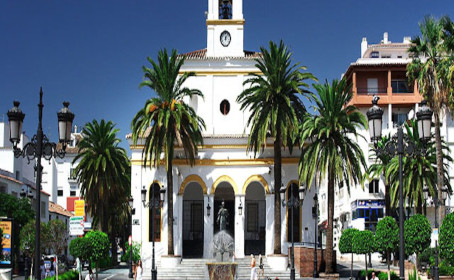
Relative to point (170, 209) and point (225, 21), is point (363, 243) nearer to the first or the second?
point (170, 209)

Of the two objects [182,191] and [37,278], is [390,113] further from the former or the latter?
[37,278]

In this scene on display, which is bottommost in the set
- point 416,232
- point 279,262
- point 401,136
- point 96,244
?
point 279,262

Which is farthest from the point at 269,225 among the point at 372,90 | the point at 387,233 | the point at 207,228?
the point at 372,90

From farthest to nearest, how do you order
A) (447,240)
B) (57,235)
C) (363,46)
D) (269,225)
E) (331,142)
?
(363,46) < (269,225) < (331,142) < (57,235) < (447,240)

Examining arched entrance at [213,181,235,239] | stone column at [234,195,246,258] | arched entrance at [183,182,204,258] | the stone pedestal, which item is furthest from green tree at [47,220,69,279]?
arched entrance at [213,181,235,239]

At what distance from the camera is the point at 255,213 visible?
53.7 metres

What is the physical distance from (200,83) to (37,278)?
3538 centimetres

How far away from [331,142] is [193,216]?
15.2m

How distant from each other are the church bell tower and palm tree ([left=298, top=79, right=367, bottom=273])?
11768 mm

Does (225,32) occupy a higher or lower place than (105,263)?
higher

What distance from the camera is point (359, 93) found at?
228ft

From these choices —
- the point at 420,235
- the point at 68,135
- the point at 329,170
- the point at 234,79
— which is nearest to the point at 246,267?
the point at 329,170

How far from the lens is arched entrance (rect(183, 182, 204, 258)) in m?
52.6

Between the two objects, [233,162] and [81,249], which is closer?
[81,249]
